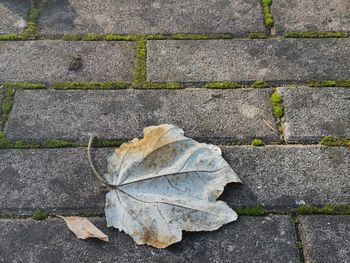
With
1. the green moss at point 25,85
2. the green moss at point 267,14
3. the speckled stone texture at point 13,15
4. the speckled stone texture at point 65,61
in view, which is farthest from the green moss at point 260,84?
the speckled stone texture at point 13,15

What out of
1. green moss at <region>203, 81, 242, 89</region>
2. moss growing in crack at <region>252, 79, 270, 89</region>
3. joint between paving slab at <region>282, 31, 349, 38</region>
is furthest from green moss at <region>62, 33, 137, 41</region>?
joint between paving slab at <region>282, 31, 349, 38</region>

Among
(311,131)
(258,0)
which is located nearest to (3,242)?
(311,131)

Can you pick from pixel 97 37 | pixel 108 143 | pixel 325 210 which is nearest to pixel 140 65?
pixel 97 37

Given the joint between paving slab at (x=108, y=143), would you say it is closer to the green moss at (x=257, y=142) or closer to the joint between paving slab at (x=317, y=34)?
the green moss at (x=257, y=142)

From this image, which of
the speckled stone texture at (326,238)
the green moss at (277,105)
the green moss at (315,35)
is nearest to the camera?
the speckled stone texture at (326,238)

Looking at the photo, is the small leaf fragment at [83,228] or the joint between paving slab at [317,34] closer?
the small leaf fragment at [83,228]

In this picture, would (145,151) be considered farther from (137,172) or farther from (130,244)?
(130,244)

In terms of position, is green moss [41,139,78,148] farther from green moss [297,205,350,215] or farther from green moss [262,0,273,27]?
green moss [262,0,273,27]
